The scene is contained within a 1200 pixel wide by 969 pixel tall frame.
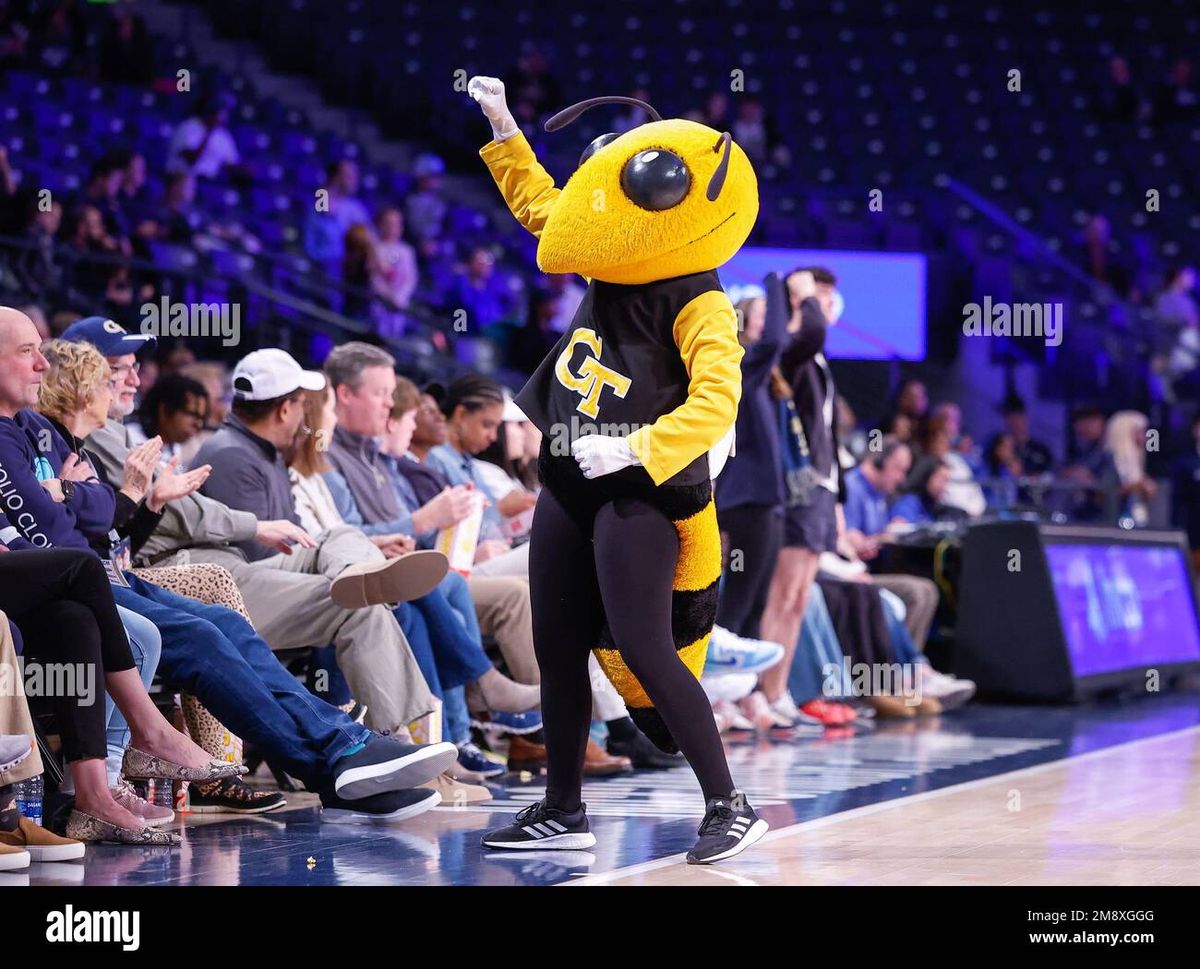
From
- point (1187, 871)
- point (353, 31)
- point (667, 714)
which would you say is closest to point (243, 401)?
point (667, 714)

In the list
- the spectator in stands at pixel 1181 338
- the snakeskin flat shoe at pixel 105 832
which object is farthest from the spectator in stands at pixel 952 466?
the snakeskin flat shoe at pixel 105 832

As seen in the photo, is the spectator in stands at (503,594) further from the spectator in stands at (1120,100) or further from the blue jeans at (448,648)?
the spectator in stands at (1120,100)

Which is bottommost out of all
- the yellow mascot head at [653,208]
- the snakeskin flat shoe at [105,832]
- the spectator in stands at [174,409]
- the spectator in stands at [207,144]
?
the snakeskin flat shoe at [105,832]

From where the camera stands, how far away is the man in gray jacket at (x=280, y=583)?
4875 millimetres

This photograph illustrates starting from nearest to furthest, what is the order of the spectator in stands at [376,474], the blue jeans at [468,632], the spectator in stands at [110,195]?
the blue jeans at [468,632]
the spectator in stands at [376,474]
the spectator in stands at [110,195]

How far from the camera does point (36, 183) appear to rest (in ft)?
33.8

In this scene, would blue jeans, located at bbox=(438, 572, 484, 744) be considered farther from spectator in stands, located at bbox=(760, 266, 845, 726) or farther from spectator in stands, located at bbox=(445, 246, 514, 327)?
spectator in stands, located at bbox=(445, 246, 514, 327)

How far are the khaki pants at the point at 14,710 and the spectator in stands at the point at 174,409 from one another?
2.04 m

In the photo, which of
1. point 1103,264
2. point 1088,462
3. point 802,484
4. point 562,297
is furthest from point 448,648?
point 1103,264

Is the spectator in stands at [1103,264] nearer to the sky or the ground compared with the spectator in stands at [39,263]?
nearer to the sky

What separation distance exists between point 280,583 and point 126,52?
8495 millimetres

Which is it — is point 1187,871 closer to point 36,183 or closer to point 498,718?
point 498,718

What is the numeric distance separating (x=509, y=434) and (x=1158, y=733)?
306 cm
